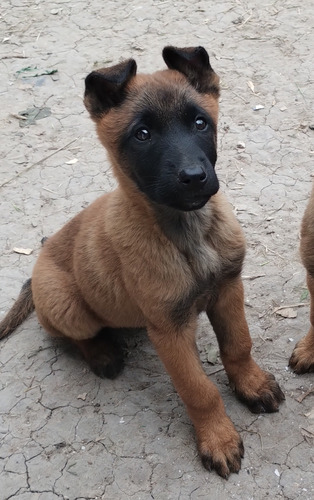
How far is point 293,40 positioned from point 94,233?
4.91 metres

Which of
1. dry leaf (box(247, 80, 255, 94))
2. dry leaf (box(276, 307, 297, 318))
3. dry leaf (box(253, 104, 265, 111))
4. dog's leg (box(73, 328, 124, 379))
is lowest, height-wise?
dog's leg (box(73, 328, 124, 379))

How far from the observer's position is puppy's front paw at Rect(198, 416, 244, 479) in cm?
360

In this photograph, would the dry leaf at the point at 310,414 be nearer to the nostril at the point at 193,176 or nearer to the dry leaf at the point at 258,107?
the nostril at the point at 193,176

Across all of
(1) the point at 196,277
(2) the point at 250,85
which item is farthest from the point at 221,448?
(2) the point at 250,85

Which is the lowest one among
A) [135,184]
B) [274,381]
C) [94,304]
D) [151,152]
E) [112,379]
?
[112,379]

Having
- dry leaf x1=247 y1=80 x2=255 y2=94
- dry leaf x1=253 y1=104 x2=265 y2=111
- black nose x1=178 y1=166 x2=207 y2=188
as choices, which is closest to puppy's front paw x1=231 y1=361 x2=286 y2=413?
black nose x1=178 y1=166 x2=207 y2=188

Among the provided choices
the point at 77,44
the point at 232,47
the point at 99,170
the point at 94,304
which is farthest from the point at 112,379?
the point at 77,44

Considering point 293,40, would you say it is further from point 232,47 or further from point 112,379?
point 112,379

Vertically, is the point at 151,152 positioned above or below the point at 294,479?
above

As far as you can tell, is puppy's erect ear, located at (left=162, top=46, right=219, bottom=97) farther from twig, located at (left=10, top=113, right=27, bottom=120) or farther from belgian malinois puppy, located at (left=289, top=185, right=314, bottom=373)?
twig, located at (left=10, top=113, right=27, bottom=120)

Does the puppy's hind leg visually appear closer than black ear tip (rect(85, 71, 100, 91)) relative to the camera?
No

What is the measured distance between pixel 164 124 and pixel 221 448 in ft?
6.29

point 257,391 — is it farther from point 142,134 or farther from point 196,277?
point 142,134

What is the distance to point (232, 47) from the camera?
7.68 metres
